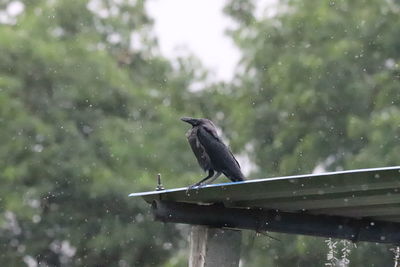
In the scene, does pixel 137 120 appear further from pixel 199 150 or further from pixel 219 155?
pixel 219 155

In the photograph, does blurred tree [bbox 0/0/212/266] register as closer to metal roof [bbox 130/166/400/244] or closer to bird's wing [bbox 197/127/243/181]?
bird's wing [bbox 197/127/243/181]

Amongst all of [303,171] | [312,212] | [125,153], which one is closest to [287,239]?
[303,171]

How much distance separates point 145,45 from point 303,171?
5.88 metres

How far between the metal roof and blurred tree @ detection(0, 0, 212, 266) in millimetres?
12384

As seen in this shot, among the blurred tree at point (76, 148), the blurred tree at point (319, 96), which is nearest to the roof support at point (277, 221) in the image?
the blurred tree at point (319, 96)

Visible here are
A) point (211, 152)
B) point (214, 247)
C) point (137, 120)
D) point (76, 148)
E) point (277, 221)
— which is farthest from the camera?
point (137, 120)

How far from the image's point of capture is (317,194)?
5.52 meters

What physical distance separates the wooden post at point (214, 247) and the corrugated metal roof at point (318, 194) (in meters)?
0.19

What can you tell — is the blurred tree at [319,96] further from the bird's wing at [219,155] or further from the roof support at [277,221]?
the roof support at [277,221]

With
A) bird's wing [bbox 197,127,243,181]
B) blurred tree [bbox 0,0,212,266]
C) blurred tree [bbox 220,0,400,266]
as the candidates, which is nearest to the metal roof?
bird's wing [bbox 197,127,243,181]

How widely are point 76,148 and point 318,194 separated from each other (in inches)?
525

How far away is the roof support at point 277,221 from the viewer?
19.2 ft

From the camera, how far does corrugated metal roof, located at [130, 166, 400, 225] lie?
5.12 meters

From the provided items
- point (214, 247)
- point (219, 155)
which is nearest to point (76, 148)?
point (219, 155)
